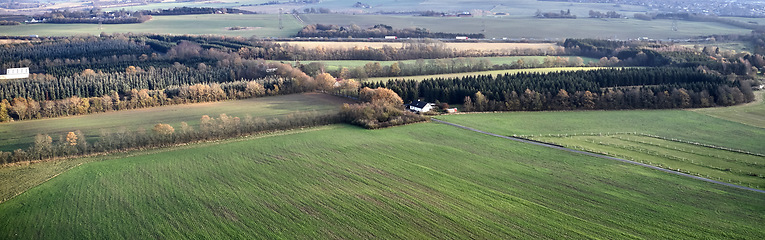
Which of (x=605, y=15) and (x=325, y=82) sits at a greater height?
(x=605, y=15)

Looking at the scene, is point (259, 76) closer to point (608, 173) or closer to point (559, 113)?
point (559, 113)

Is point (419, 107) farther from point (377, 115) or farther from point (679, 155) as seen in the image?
point (679, 155)

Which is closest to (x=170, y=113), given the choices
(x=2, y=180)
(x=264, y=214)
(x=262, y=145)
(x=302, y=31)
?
(x=262, y=145)

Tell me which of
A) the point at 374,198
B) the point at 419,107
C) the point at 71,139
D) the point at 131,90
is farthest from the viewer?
the point at 131,90

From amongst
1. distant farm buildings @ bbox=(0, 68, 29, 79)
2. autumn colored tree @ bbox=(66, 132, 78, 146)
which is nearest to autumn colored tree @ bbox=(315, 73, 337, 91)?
autumn colored tree @ bbox=(66, 132, 78, 146)

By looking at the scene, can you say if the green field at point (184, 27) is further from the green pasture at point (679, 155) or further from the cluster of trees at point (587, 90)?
the green pasture at point (679, 155)

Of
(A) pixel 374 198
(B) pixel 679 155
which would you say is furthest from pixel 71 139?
(B) pixel 679 155
